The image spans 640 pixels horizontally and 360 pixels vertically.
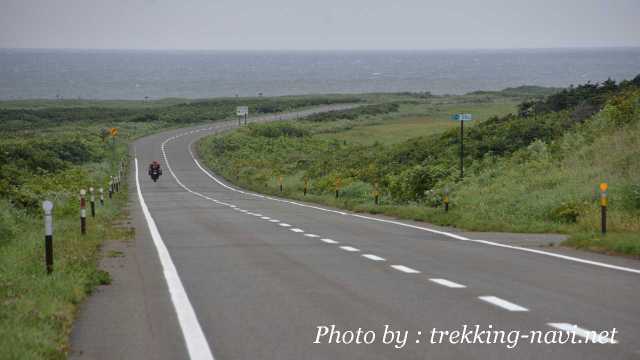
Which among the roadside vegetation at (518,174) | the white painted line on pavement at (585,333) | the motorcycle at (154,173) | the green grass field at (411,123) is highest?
the white painted line on pavement at (585,333)

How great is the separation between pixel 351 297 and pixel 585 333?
3201mm

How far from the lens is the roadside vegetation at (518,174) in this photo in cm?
2172

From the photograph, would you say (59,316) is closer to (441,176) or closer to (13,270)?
(13,270)

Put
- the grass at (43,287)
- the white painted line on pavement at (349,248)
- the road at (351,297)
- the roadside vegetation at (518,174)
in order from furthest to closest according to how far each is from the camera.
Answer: the roadside vegetation at (518,174), the white painted line on pavement at (349,248), the road at (351,297), the grass at (43,287)

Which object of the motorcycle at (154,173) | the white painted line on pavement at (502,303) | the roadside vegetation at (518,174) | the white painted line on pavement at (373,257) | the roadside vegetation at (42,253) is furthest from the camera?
the motorcycle at (154,173)

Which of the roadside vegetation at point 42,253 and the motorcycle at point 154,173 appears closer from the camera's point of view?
the roadside vegetation at point 42,253

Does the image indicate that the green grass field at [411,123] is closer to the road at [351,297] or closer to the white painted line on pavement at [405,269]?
the road at [351,297]

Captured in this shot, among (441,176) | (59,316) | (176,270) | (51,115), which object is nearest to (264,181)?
(441,176)

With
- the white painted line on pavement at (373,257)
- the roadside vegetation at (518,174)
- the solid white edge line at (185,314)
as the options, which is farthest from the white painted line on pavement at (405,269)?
the roadside vegetation at (518,174)

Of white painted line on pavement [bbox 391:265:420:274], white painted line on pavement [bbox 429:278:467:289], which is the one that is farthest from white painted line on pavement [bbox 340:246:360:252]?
white painted line on pavement [bbox 429:278:467:289]

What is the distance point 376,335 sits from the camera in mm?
8711

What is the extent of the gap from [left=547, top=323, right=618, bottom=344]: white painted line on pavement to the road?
0.11 ft

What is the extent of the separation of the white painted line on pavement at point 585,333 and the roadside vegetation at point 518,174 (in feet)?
21.6

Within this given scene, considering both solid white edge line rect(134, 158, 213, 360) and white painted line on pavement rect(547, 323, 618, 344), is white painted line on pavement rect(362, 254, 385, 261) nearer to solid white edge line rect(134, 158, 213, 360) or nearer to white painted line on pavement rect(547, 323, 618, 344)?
solid white edge line rect(134, 158, 213, 360)
